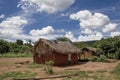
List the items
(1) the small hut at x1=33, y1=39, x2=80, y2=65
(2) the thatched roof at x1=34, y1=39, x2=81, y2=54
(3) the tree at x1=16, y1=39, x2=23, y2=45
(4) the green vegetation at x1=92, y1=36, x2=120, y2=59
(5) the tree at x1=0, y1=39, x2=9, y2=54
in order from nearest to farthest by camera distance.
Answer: (2) the thatched roof at x1=34, y1=39, x2=81, y2=54 < (1) the small hut at x1=33, y1=39, x2=80, y2=65 < (4) the green vegetation at x1=92, y1=36, x2=120, y2=59 < (5) the tree at x1=0, y1=39, x2=9, y2=54 < (3) the tree at x1=16, y1=39, x2=23, y2=45

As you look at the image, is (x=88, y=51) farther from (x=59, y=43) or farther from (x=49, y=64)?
(x=49, y=64)

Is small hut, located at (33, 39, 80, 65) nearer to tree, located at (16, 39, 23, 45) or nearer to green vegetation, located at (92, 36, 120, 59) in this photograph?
green vegetation, located at (92, 36, 120, 59)

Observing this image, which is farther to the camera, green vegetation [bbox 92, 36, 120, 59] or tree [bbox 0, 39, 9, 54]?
tree [bbox 0, 39, 9, 54]

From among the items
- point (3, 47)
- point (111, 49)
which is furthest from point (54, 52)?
point (3, 47)

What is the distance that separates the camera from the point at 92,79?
2089cm

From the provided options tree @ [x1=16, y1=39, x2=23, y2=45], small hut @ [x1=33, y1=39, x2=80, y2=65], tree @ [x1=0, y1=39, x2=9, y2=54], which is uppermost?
tree @ [x1=16, y1=39, x2=23, y2=45]

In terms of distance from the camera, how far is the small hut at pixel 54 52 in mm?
35188

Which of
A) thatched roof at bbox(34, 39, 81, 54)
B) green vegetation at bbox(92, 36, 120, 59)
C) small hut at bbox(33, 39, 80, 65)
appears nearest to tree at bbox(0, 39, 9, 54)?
green vegetation at bbox(92, 36, 120, 59)

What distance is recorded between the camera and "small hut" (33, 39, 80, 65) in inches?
1385

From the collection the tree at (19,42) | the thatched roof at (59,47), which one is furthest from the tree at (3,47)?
the thatched roof at (59,47)

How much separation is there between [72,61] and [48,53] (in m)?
5.78

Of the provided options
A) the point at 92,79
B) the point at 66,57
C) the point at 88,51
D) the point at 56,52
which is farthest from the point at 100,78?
the point at 88,51

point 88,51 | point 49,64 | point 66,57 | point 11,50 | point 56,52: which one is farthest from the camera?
point 11,50

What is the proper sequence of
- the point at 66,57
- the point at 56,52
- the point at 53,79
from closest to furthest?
the point at 53,79, the point at 56,52, the point at 66,57
